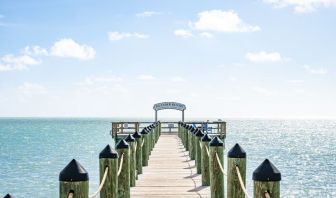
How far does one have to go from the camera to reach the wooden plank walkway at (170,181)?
33.7ft

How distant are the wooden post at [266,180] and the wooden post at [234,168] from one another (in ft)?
6.70

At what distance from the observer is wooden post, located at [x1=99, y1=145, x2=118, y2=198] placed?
7484 millimetres

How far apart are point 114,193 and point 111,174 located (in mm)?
371

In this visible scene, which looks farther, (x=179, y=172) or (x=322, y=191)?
(x=322, y=191)

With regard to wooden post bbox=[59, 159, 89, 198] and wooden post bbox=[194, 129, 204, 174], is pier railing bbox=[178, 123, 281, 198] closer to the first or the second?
wooden post bbox=[194, 129, 204, 174]

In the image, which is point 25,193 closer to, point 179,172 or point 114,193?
point 179,172

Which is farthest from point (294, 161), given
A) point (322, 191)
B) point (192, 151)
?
point (192, 151)

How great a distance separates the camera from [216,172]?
9578 millimetres

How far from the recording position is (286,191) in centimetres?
3703

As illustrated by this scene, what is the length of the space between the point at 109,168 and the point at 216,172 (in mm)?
2798

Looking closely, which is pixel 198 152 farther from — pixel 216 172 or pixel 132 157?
pixel 216 172

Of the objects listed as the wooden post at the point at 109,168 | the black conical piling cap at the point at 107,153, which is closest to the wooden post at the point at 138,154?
the wooden post at the point at 109,168

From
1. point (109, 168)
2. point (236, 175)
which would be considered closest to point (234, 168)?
point (236, 175)

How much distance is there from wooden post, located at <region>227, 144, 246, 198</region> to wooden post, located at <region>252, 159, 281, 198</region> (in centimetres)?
204
